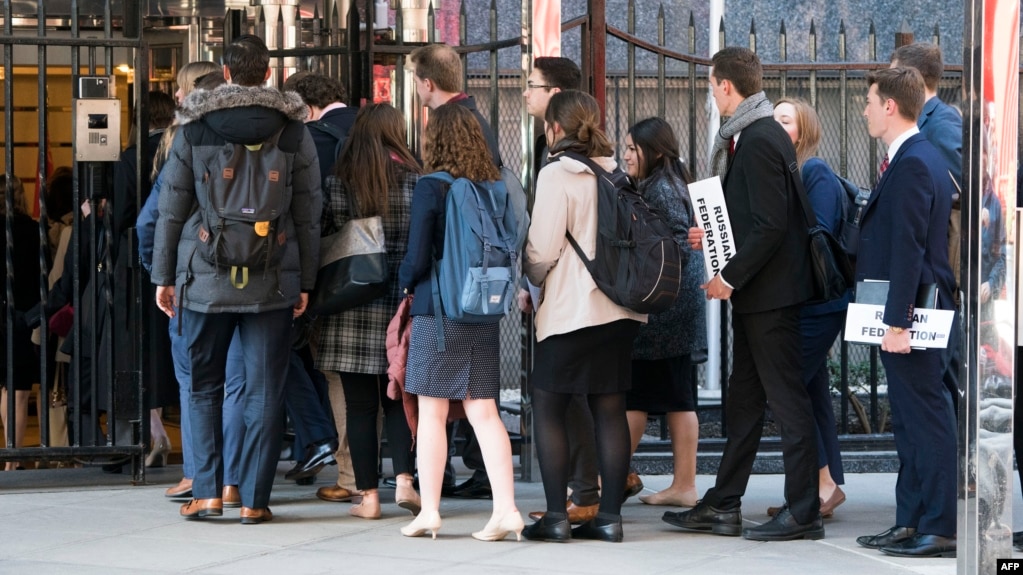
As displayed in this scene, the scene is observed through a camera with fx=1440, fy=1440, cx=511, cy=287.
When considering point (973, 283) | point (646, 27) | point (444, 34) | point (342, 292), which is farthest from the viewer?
point (646, 27)

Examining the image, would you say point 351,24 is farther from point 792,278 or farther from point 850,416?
point 850,416

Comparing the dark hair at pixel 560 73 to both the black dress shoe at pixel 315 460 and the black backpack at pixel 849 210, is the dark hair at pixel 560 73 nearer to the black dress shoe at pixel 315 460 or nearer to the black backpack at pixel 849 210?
the black backpack at pixel 849 210

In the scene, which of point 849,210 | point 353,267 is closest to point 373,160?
point 353,267

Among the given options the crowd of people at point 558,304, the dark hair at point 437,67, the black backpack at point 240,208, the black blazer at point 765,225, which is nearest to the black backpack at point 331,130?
the crowd of people at point 558,304

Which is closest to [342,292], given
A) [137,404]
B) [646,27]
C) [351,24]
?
[137,404]

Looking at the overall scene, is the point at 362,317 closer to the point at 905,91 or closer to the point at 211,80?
the point at 211,80

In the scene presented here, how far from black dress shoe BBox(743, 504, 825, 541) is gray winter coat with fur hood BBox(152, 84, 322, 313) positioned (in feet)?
6.46

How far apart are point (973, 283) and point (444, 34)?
3.97 m

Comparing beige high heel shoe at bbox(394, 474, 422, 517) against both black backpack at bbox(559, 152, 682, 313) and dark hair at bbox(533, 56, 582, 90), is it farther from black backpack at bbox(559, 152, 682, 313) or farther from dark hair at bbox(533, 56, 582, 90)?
dark hair at bbox(533, 56, 582, 90)

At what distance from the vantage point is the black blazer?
5.19 metres

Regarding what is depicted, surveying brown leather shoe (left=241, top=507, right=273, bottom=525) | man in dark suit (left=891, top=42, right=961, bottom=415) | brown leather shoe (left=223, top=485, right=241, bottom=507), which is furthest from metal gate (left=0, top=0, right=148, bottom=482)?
man in dark suit (left=891, top=42, right=961, bottom=415)

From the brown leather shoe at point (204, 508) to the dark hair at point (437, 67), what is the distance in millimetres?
1886

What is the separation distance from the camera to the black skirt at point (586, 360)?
522 centimetres

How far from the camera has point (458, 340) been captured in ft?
17.3
